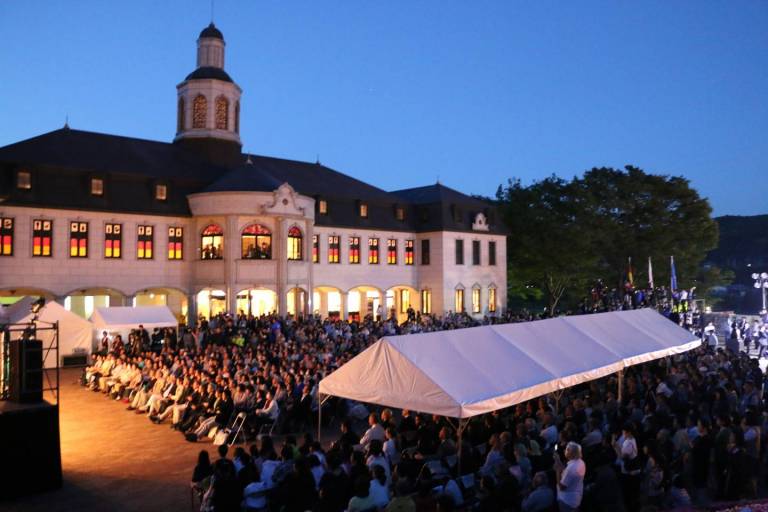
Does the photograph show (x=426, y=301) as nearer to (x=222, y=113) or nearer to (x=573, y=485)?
(x=222, y=113)

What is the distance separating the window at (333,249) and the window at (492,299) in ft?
45.8

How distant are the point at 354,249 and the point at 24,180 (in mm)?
20129

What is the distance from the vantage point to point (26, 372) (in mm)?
11016

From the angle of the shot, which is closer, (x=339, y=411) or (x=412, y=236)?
(x=339, y=411)

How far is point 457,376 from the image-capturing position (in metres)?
9.67

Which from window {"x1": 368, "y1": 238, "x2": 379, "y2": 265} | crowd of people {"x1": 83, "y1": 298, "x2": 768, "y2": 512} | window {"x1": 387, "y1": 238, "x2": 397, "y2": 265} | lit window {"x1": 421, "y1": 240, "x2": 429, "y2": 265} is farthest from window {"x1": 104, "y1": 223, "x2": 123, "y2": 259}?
lit window {"x1": 421, "y1": 240, "x2": 429, "y2": 265}

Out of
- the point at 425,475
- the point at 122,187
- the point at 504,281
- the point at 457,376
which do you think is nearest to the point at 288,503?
the point at 425,475

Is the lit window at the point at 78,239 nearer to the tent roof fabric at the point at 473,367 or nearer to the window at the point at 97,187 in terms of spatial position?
the window at the point at 97,187

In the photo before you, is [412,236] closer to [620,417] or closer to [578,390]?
[578,390]

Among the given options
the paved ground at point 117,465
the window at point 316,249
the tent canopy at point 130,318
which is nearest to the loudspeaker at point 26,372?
the paved ground at point 117,465

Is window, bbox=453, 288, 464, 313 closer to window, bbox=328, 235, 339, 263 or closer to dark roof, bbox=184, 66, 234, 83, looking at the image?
window, bbox=328, 235, 339, 263

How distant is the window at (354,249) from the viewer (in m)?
40.2

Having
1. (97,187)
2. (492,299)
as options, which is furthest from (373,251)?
(97,187)

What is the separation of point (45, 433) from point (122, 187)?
23.1m
